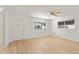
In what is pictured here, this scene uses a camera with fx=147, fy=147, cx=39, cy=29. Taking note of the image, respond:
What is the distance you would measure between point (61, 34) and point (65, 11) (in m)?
0.45

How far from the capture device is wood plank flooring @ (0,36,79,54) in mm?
2830

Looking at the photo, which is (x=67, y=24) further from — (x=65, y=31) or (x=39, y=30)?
(x=39, y=30)

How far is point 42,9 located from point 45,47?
29.1 inches

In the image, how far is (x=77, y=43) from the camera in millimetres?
2828

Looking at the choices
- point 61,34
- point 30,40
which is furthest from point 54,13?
point 30,40

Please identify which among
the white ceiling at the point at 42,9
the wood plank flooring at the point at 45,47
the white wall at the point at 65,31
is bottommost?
the wood plank flooring at the point at 45,47

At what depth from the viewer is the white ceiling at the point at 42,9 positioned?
9.27 ft

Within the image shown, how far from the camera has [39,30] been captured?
9.49 ft

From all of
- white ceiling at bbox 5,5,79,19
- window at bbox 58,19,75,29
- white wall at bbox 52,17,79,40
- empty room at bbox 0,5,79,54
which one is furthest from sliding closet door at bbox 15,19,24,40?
window at bbox 58,19,75,29

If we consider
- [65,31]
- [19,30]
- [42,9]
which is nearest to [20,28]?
[19,30]

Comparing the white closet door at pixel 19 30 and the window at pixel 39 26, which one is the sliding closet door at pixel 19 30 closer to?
the white closet door at pixel 19 30

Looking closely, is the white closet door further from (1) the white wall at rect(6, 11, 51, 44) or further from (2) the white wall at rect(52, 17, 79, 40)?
(2) the white wall at rect(52, 17, 79, 40)

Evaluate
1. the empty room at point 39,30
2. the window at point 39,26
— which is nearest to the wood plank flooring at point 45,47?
the empty room at point 39,30
